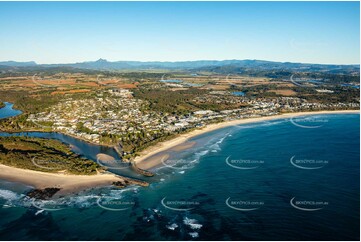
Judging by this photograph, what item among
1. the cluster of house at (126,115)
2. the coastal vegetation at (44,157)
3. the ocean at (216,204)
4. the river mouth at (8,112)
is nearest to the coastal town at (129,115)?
the cluster of house at (126,115)

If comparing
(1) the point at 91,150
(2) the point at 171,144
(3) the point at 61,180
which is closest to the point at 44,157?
(1) the point at 91,150

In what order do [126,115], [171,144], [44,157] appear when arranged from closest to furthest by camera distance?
1. [44,157]
2. [171,144]
3. [126,115]

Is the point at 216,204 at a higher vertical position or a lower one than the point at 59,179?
lower

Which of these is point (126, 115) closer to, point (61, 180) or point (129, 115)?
point (129, 115)

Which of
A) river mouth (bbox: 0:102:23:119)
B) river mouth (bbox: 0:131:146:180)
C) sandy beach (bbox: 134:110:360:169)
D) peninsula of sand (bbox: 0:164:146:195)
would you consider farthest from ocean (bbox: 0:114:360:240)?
river mouth (bbox: 0:102:23:119)

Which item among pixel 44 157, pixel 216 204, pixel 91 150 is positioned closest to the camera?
pixel 216 204

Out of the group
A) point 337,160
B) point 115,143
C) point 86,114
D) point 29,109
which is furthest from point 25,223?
point 29,109

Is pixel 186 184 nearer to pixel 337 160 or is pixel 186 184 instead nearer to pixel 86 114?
Answer: pixel 337 160

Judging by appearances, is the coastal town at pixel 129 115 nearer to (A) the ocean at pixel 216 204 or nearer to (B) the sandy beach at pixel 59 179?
(B) the sandy beach at pixel 59 179

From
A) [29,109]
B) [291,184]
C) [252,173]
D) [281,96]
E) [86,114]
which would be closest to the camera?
[291,184]
